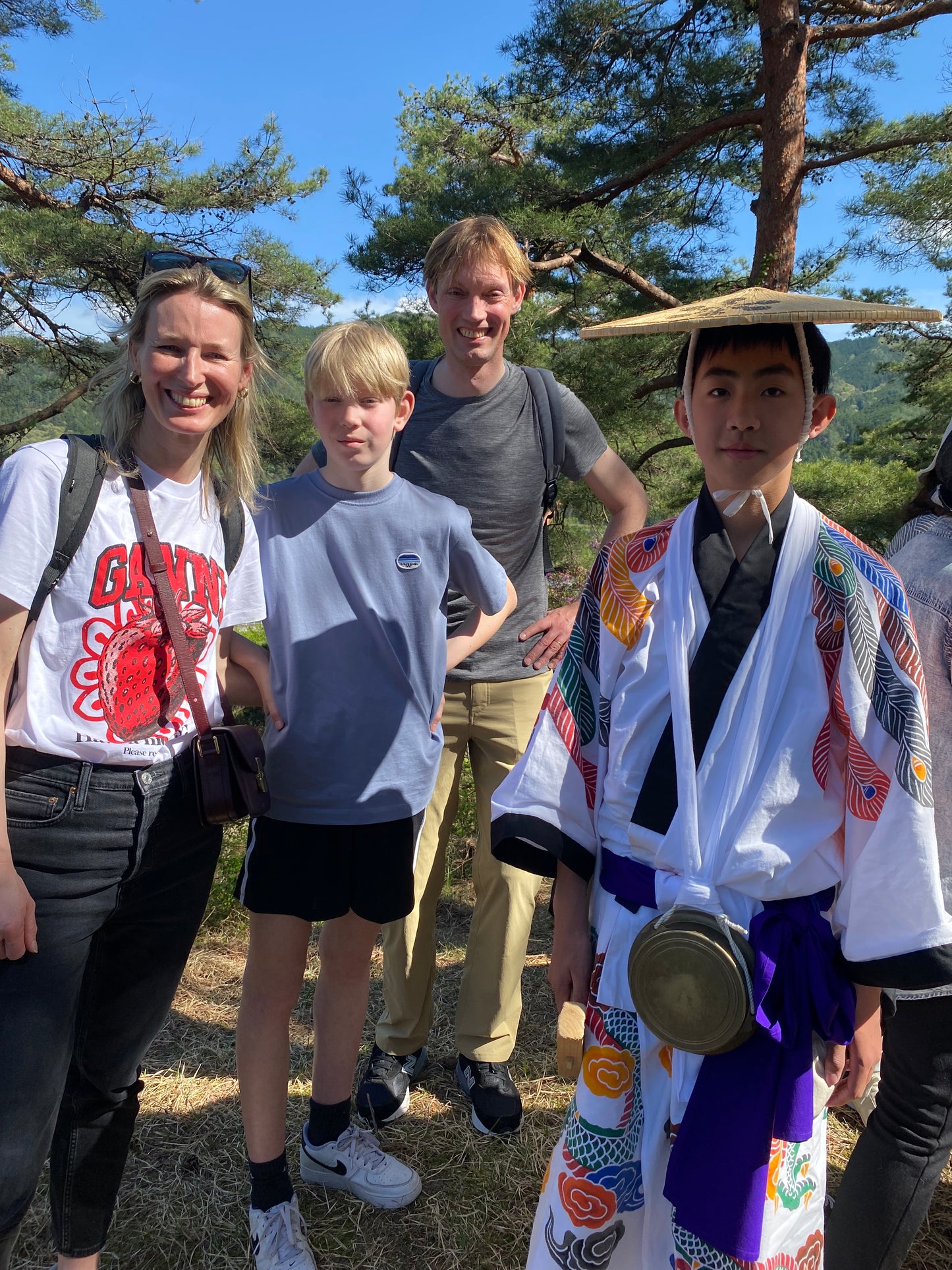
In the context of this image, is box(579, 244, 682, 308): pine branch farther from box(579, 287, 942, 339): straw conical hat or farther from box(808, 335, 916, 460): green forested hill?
box(579, 287, 942, 339): straw conical hat

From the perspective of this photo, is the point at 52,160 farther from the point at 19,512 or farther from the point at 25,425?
the point at 19,512

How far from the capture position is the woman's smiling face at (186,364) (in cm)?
150

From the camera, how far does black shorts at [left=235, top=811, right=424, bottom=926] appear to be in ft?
5.70

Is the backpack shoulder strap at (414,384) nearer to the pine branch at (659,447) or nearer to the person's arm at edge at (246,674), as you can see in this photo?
the person's arm at edge at (246,674)

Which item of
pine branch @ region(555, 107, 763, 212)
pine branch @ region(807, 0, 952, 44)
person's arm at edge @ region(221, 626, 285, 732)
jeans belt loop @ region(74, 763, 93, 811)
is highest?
pine branch @ region(807, 0, 952, 44)

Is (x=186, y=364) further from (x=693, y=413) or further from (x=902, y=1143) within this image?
(x=902, y=1143)

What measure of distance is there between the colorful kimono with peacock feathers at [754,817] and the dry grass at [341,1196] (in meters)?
0.88

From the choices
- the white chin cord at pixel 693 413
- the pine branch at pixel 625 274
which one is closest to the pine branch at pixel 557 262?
the pine branch at pixel 625 274

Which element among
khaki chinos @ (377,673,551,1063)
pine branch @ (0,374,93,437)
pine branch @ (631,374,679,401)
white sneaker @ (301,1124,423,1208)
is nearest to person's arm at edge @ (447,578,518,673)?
khaki chinos @ (377,673,551,1063)

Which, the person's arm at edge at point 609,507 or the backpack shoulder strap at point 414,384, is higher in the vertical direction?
the backpack shoulder strap at point 414,384

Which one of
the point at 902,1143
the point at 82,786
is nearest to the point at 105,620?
the point at 82,786

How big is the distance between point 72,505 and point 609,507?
58.9 inches

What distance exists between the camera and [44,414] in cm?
744

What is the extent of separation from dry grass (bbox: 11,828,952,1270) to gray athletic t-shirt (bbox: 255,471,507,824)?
0.99 m
